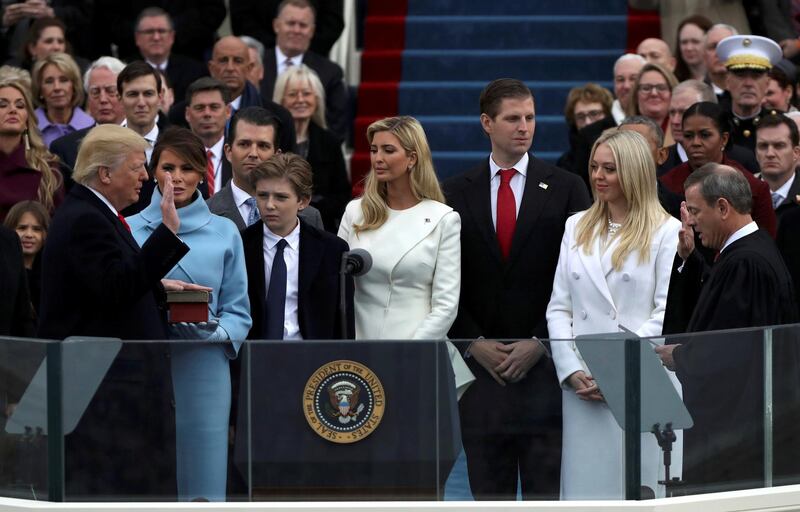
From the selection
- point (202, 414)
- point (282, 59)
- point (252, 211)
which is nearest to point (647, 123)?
point (252, 211)

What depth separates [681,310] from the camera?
735 cm

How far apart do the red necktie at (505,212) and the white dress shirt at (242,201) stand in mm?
1158

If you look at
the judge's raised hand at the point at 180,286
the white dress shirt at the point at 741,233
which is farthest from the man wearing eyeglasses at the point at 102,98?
the white dress shirt at the point at 741,233

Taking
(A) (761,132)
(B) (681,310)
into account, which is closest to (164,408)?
(B) (681,310)

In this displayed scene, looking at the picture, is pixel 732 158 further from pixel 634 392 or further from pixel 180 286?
pixel 180 286

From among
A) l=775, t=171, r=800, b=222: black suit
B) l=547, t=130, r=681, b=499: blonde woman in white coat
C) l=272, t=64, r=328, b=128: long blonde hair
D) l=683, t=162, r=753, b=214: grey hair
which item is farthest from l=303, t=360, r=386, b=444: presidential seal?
l=272, t=64, r=328, b=128: long blonde hair

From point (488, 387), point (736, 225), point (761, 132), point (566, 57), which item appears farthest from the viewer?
point (566, 57)

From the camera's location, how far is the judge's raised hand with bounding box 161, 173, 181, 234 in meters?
6.83

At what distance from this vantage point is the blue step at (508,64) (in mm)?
13648

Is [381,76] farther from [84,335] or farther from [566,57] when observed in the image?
[84,335]

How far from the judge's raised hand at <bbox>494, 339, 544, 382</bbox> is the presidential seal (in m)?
0.45

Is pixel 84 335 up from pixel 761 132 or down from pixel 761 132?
down

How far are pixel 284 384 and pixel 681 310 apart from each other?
70.5 inches

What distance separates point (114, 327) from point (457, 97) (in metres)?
7.01
